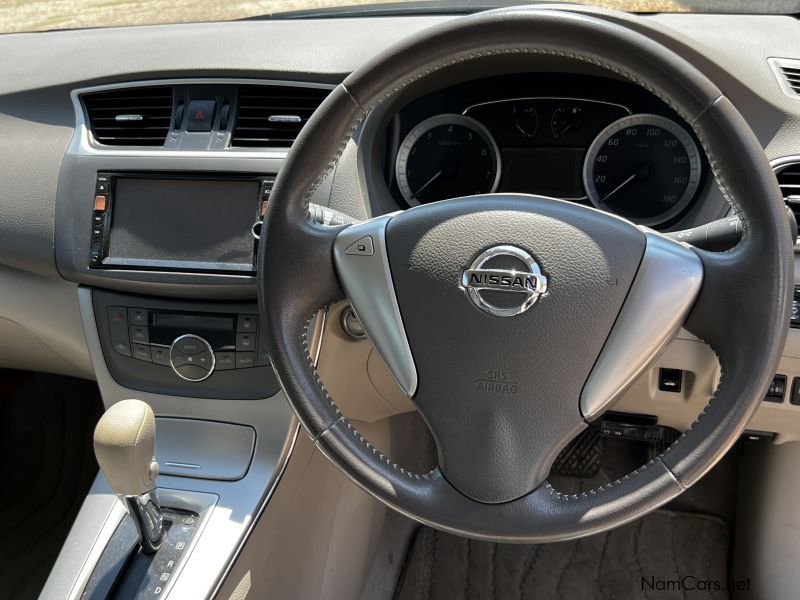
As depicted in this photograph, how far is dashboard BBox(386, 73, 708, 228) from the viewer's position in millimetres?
1275

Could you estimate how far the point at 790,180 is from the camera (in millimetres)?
1183

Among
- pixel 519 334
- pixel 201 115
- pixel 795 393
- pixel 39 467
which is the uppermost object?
pixel 201 115

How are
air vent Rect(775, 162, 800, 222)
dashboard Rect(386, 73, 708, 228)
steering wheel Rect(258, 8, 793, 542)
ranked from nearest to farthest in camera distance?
1. steering wheel Rect(258, 8, 793, 542)
2. air vent Rect(775, 162, 800, 222)
3. dashboard Rect(386, 73, 708, 228)

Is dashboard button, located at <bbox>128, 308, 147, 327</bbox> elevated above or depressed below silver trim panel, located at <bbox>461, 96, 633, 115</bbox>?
below

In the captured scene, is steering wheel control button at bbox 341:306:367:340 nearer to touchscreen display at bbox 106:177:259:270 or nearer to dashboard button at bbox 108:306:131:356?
touchscreen display at bbox 106:177:259:270

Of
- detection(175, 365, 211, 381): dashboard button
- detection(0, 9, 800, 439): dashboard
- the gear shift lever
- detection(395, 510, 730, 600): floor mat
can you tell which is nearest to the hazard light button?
detection(0, 9, 800, 439): dashboard

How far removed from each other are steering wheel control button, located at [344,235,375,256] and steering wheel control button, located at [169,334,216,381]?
1.46 ft

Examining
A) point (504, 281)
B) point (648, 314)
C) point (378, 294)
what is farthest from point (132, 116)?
point (648, 314)

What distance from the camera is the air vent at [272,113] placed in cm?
133

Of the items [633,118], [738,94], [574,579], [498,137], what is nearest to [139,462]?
[498,137]

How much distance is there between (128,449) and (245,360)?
1.10 ft

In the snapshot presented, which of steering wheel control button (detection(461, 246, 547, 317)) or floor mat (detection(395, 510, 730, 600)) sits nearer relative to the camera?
steering wheel control button (detection(461, 246, 547, 317))

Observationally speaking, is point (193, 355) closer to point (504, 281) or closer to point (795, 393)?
point (504, 281)

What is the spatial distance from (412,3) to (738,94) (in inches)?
26.7
